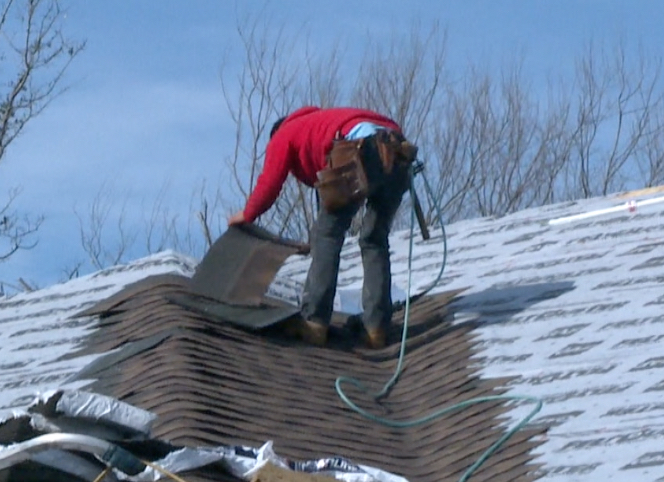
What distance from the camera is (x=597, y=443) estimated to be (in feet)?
18.0

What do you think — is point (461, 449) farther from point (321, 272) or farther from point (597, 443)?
point (321, 272)

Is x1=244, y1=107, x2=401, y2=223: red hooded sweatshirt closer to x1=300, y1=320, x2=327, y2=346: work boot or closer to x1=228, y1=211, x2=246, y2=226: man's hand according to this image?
x1=228, y1=211, x2=246, y2=226: man's hand

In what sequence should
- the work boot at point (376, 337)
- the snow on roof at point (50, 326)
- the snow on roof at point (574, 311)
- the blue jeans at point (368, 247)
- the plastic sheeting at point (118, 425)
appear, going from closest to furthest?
the plastic sheeting at point (118, 425) → the snow on roof at point (574, 311) → the snow on roof at point (50, 326) → the blue jeans at point (368, 247) → the work boot at point (376, 337)

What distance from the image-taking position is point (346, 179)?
6859 mm

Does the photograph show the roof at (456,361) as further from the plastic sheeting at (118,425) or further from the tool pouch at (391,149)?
the tool pouch at (391,149)

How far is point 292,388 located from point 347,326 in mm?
1231

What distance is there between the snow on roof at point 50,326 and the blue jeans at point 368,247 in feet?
3.73

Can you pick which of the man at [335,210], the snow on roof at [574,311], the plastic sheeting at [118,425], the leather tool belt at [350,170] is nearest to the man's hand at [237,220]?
the man at [335,210]

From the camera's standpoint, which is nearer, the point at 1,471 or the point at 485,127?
the point at 1,471

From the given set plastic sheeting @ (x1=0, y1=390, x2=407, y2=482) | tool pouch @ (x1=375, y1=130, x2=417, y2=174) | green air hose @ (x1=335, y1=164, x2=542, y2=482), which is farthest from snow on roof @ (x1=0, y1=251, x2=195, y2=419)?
plastic sheeting @ (x1=0, y1=390, x2=407, y2=482)

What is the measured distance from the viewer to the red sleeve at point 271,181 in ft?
23.2

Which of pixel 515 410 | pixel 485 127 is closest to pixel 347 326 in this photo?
pixel 515 410

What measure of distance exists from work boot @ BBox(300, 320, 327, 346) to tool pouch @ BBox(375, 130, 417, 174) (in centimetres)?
83

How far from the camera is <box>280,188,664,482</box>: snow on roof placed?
5.51m
